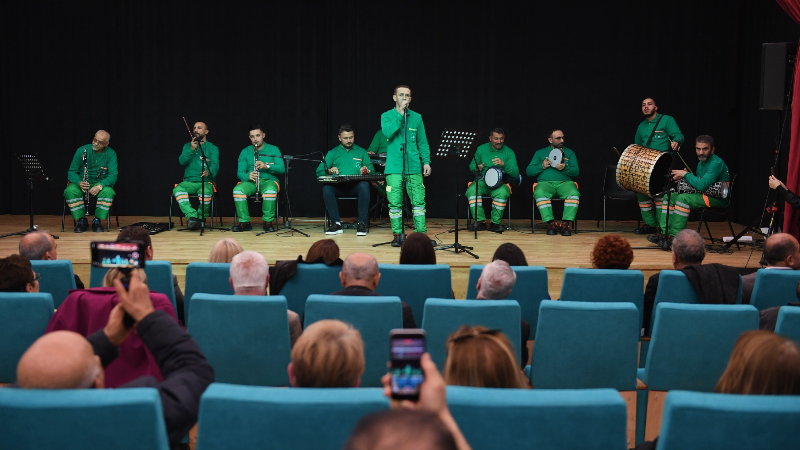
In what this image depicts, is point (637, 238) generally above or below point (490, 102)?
below

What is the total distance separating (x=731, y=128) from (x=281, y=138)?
599 cm

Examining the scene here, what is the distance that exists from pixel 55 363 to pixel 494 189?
691 centimetres

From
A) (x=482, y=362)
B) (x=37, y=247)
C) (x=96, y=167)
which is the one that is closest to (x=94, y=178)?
(x=96, y=167)

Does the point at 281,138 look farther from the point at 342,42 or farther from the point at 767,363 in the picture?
the point at 767,363

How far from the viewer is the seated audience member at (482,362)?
1624 mm

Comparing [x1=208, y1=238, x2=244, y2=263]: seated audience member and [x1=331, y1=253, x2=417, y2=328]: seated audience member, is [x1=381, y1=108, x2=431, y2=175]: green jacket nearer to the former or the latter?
[x1=208, y1=238, x2=244, y2=263]: seated audience member

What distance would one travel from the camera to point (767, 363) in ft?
5.33

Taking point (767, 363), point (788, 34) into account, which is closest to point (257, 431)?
point (767, 363)

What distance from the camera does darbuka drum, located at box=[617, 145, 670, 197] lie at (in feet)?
21.2

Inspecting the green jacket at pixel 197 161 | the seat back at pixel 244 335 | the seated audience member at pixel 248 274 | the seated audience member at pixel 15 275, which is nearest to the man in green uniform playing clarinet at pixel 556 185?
the green jacket at pixel 197 161

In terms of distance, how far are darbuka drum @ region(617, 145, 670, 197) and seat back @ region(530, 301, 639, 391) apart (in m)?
4.16

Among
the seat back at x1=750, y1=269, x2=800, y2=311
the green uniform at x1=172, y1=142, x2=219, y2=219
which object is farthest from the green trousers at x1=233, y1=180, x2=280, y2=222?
the seat back at x1=750, y1=269, x2=800, y2=311

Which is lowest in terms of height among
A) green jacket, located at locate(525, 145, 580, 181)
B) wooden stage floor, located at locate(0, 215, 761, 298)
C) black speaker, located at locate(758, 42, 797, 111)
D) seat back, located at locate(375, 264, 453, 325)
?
wooden stage floor, located at locate(0, 215, 761, 298)

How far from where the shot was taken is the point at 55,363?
147 centimetres
